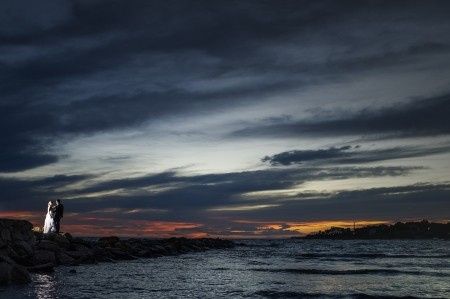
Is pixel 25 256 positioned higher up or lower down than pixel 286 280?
higher up

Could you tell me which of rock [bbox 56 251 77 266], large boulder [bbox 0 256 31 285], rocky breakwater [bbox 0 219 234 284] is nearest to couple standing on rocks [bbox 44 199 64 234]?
rocky breakwater [bbox 0 219 234 284]

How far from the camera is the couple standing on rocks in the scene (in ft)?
127

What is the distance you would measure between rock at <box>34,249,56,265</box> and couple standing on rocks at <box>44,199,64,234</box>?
851cm

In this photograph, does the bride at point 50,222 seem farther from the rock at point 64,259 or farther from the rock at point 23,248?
the rock at point 23,248

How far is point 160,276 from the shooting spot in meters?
26.9

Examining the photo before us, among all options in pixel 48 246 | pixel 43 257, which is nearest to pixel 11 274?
pixel 43 257

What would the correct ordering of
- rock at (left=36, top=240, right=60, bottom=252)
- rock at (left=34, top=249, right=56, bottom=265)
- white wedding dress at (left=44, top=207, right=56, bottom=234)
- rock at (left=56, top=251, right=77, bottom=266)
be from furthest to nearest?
white wedding dress at (left=44, top=207, right=56, bottom=234) → rock at (left=56, top=251, right=77, bottom=266) → rock at (left=36, top=240, right=60, bottom=252) → rock at (left=34, top=249, right=56, bottom=265)

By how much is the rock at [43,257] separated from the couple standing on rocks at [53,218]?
8509 millimetres

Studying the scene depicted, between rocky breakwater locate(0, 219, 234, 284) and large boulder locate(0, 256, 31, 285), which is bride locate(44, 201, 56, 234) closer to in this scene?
Answer: rocky breakwater locate(0, 219, 234, 284)

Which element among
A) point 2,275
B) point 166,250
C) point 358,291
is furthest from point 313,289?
point 166,250

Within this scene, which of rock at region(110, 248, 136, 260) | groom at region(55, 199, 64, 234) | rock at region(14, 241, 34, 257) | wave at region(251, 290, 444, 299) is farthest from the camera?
rock at region(110, 248, 136, 260)

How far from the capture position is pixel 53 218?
129 feet

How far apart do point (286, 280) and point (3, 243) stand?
1585cm

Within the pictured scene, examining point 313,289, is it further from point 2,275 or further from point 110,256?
point 110,256
